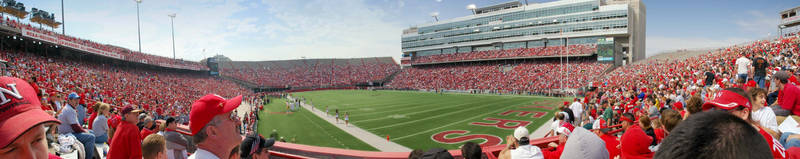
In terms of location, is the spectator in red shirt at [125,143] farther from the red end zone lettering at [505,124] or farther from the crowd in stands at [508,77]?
the crowd in stands at [508,77]

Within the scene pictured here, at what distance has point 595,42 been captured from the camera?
5534 centimetres

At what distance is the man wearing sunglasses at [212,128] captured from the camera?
1.98 metres

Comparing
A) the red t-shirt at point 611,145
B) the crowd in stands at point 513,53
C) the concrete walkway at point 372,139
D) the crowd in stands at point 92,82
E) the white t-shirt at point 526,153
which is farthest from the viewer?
Answer: the crowd in stands at point 513,53

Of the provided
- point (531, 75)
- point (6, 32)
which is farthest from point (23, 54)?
point (531, 75)

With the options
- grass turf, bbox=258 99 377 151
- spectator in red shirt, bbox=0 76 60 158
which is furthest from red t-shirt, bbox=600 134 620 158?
grass turf, bbox=258 99 377 151

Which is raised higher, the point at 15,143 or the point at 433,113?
the point at 15,143

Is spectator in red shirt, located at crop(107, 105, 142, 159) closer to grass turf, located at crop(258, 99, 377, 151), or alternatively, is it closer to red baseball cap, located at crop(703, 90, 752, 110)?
red baseball cap, located at crop(703, 90, 752, 110)

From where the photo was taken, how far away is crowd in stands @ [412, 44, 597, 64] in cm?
5388

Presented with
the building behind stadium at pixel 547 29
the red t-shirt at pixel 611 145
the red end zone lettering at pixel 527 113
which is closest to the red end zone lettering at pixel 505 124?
the red end zone lettering at pixel 527 113

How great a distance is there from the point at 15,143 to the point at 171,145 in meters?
2.27

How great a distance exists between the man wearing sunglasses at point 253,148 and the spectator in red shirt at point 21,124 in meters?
1.19

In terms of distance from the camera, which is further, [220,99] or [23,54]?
[23,54]

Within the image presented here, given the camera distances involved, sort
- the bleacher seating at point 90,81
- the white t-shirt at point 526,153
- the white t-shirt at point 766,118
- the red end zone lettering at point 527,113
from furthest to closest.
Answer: the red end zone lettering at point 527,113 → the bleacher seating at point 90,81 → the white t-shirt at point 526,153 → the white t-shirt at point 766,118

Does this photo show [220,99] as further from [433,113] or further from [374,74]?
[374,74]
